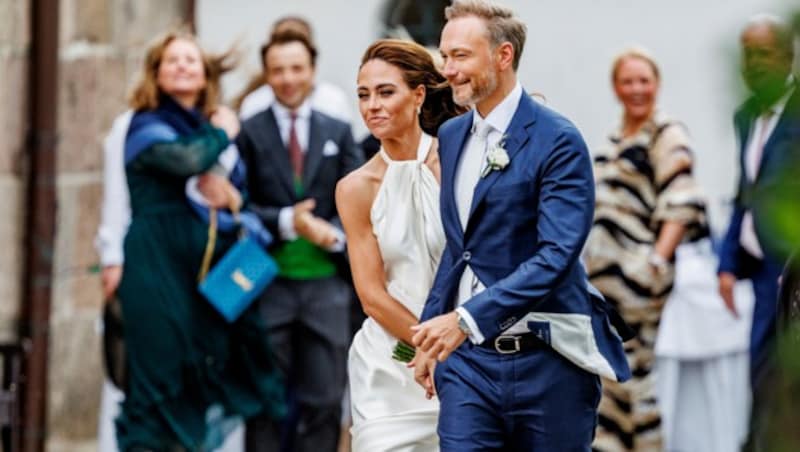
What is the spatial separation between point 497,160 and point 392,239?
28.4 inches

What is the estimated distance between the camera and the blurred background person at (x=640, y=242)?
28.8 feet

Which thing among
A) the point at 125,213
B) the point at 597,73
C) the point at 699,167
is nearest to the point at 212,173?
the point at 125,213

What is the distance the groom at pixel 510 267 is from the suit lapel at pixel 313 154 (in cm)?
383

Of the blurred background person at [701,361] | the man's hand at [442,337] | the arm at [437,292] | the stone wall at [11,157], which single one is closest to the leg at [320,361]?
the stone wall at [11,157]

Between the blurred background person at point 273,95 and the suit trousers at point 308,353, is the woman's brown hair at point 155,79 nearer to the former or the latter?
the blurred background person at point 273,95

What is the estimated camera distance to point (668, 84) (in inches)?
443

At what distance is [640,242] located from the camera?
8852 mm

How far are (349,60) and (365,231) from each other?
6.55 meters

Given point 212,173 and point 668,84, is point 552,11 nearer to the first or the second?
point 668,84

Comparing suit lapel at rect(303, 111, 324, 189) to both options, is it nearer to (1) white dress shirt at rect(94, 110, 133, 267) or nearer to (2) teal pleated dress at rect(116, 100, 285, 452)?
(2) teal pleated dress at rect(116, 100, 285, 452)

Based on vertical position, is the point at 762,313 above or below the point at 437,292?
below

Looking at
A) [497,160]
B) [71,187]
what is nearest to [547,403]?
[497,160]

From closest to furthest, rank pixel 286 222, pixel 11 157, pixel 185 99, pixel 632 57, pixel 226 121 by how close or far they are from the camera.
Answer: pixel 185 99 < pixel 286 222 < pixel 226 121 < pixel 632 57 < pixel 11 157

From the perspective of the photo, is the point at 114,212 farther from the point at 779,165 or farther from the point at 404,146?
the point at 779,165
